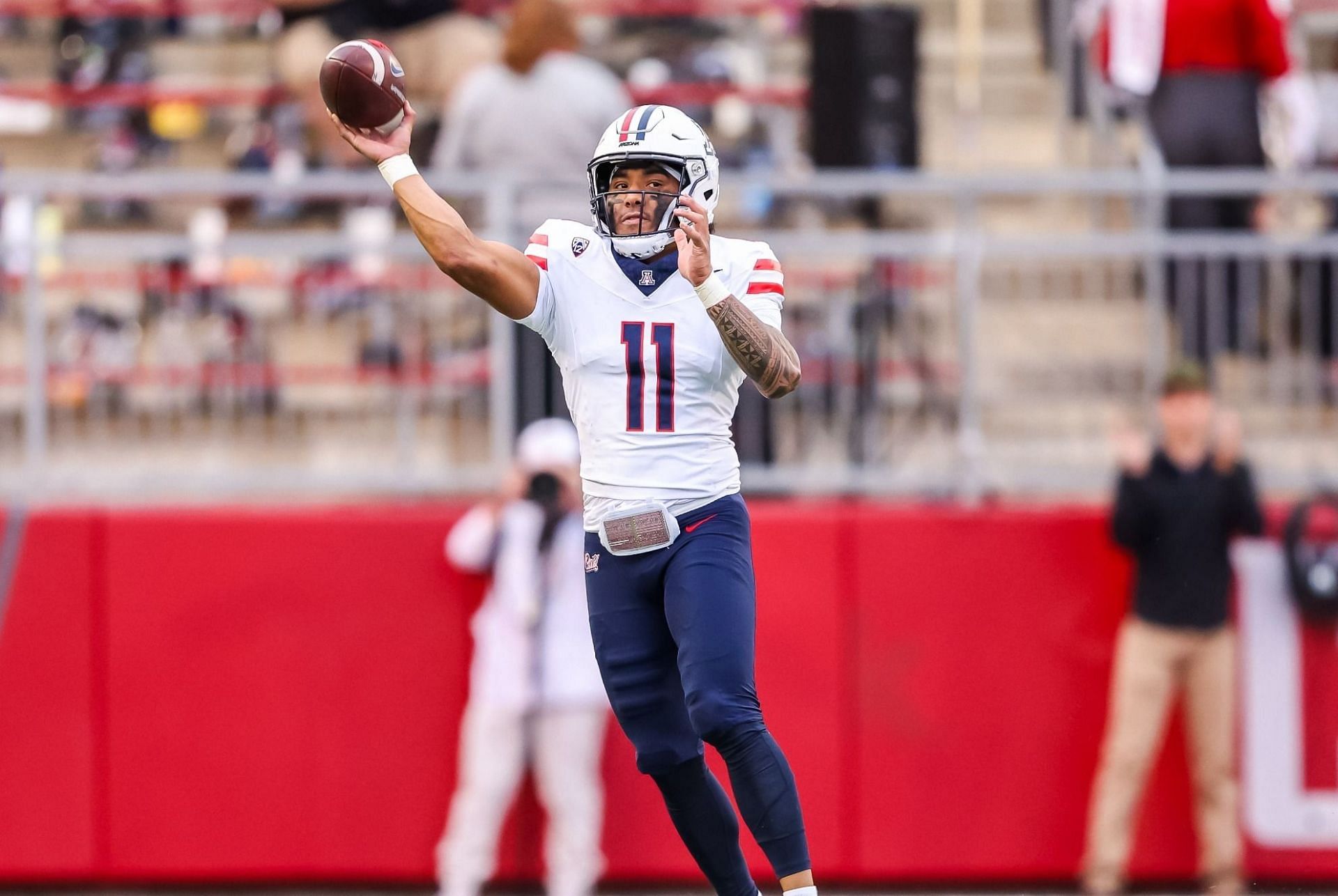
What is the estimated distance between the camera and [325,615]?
338 inches

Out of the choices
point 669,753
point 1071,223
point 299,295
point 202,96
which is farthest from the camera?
point 202,96

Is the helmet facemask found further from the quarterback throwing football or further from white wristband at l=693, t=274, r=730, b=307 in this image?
white wristband at l=693, t=274, r=730, b=307

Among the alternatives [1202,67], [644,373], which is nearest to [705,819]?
[644,373]

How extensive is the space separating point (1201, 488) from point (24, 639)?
5326 millimetres

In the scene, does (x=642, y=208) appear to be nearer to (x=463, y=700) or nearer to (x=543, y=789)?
(x=543, y=789)

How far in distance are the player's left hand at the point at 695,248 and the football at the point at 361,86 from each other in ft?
2.76

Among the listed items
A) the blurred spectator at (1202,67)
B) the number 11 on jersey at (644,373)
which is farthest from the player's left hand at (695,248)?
the blurred spectator at (1202,67)

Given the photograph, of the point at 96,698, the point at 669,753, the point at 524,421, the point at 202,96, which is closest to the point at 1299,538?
the point at 524,421

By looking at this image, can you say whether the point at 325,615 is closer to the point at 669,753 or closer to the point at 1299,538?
the point at 669,753

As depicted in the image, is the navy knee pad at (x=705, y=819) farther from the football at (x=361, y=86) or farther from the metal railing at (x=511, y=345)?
the metal railing at (x=511, y=345)

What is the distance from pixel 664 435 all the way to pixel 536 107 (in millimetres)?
3679

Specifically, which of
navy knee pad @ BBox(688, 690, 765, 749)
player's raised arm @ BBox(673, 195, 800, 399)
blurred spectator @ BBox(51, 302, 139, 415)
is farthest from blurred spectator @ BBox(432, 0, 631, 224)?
navy knee pad @ BBox(688, 690, 765, 749)

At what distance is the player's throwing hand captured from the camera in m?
4.96

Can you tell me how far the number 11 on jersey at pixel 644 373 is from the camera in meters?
5.11
